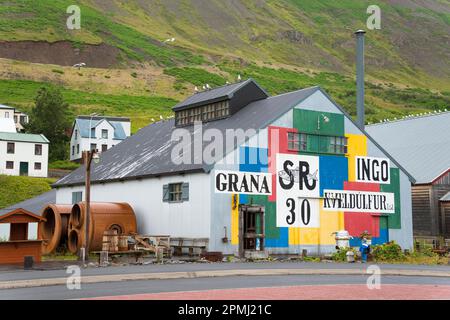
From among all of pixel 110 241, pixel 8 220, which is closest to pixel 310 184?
pixel 110 241

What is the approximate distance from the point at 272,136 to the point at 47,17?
16688 cm

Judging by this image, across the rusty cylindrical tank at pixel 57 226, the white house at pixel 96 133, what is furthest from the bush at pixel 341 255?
the white house at pixel 96 133

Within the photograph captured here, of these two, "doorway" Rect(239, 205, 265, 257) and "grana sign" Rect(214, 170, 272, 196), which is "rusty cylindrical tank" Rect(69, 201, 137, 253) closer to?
"grana sign" Rect(214, 170, 272, 196)

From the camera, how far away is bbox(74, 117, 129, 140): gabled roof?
97812 mm

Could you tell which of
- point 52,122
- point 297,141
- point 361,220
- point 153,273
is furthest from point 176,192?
point 52,122

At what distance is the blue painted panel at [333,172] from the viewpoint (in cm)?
3741

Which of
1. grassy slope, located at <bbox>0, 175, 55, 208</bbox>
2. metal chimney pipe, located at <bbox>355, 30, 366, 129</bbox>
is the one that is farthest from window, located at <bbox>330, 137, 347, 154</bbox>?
grassy slope, located at <bbox>0, 175, 55, 208</bbox>

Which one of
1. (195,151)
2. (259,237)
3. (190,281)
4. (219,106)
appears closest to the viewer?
(190,281)

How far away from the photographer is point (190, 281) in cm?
2103

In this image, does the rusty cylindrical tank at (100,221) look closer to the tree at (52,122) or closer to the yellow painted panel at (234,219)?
the yellow painted panel at (234,219)

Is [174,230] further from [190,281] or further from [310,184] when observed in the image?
[190,281]

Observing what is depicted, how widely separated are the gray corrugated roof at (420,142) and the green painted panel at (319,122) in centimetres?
1404

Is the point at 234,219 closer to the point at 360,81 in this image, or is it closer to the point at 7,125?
the point at 360,81
